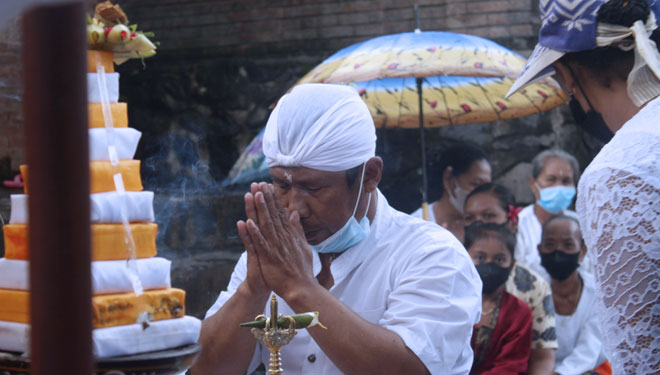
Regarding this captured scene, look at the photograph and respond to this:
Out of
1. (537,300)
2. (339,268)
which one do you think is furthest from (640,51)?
(537,300)

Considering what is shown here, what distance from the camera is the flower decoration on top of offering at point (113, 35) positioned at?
198cm

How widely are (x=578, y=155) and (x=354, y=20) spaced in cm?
279

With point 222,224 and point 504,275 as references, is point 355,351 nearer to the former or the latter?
point 504,275

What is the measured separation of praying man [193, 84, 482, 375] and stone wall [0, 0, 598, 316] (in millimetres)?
4424

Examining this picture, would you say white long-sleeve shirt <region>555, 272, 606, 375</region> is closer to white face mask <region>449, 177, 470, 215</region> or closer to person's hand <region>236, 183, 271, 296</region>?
white face mask <region>449, 177, 470, 215</region>

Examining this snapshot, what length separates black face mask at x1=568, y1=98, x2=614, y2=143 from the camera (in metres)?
2.23

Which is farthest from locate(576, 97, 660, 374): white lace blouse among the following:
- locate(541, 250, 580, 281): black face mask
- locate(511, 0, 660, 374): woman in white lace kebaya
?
locate(541, 250, 580, 281): black face mask

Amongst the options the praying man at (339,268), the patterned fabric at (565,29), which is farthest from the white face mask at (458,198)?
the patterned fabric at (565,29)

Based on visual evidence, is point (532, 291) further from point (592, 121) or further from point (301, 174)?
point (592, 121)

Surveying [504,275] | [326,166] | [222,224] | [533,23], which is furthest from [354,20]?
[326,166]

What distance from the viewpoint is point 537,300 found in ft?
16.6

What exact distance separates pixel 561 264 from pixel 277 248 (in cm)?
376

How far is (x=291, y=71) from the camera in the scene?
800 cm

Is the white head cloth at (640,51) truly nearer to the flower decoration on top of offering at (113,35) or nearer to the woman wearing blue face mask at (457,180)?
the flower decoration on top of offering at (113,35)
